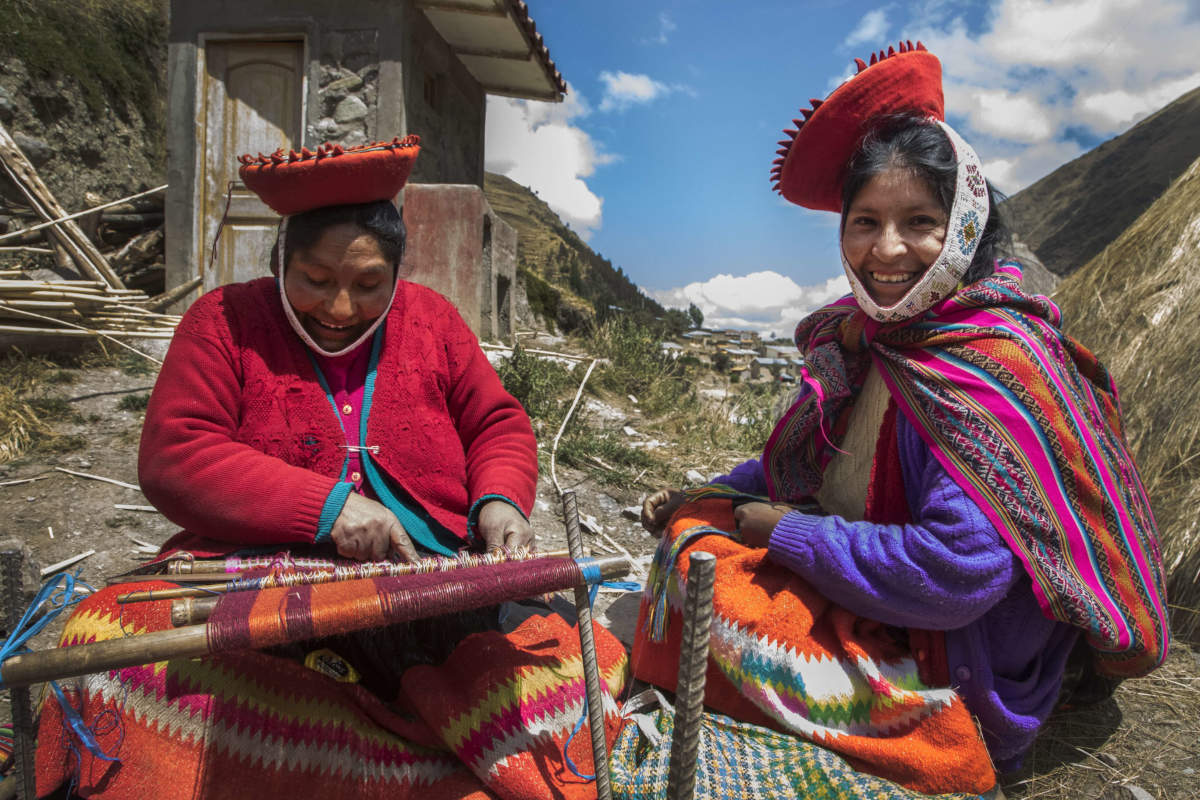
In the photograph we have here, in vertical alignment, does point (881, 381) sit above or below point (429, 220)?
below

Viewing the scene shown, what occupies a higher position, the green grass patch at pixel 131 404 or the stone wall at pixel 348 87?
the stone wall at pixel 348 87

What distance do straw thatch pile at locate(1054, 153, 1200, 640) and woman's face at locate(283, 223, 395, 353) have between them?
3.26 m

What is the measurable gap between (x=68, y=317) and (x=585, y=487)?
14.0ft

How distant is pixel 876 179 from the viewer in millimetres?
1855

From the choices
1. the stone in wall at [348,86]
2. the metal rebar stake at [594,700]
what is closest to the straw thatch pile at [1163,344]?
the metal rebar stake at [594,700]

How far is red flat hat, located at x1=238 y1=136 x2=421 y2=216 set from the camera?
1.87 m

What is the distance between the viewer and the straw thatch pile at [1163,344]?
2916mm

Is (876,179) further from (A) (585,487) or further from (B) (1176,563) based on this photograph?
(A) (585,487)

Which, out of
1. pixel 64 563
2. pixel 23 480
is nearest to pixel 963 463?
pixel 64 563

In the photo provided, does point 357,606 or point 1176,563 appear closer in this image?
point 357,606

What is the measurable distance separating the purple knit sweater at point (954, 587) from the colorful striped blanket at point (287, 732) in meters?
0.80

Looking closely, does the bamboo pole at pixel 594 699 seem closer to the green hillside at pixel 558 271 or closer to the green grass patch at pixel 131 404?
the green grass patch at pixel 131 404

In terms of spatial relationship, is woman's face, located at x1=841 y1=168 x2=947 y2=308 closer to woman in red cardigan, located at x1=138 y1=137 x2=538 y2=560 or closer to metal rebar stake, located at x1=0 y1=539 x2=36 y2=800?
woman in red cardigan, located at x1=138 y1=137 x2=538 y2=560

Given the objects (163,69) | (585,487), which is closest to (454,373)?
(585,487)
